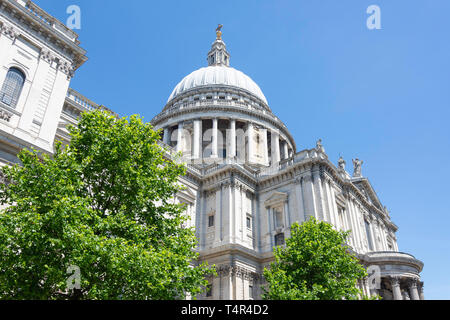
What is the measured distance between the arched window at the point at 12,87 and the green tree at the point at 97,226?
6.87 metres

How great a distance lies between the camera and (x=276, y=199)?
32.0m

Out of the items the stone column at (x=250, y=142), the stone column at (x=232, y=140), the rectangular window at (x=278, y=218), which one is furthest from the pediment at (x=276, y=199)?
the stone column at (x=232, y=140)

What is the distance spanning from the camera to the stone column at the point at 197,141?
4428 centimetres

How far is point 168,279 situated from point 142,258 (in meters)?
1.39

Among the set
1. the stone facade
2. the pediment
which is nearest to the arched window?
the stone facade

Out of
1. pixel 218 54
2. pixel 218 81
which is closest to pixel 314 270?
pixel 218 81

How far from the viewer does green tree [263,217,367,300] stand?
18344mm

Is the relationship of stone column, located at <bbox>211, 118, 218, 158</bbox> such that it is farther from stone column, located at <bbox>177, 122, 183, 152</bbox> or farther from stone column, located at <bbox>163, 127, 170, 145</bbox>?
stone column, located at <bbox>163, 127, 170, 145</bbox>

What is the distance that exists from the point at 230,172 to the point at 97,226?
796 inches

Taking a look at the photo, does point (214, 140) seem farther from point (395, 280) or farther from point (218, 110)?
point (395, 280)

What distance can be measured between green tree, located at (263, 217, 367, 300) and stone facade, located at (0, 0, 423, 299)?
752 cm

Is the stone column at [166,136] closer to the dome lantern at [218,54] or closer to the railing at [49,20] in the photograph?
the dome lantern at [218,54]
